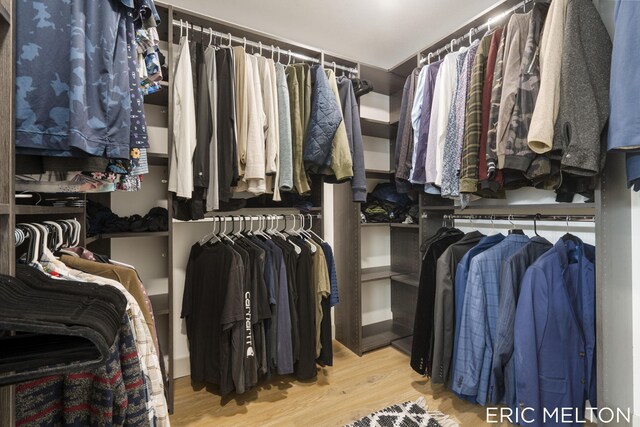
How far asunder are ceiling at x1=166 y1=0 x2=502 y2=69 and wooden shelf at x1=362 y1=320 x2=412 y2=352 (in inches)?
85.9

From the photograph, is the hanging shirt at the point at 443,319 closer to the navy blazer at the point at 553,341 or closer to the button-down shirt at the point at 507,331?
the button-down shirt at the point at 507,331

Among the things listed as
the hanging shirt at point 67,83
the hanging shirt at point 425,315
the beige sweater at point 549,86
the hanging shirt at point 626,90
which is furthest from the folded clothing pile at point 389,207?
the hanging shirt at point 67,83

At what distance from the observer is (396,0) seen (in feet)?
6.07

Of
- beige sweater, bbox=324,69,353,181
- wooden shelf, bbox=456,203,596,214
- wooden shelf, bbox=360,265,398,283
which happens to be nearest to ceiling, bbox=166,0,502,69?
beige sweater, bbox=324,69,353,181

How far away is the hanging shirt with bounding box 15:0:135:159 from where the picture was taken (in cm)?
66

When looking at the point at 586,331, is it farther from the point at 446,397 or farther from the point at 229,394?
the point at 229,394

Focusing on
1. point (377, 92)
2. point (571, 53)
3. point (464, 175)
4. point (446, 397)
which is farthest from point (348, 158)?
point (446, 397)

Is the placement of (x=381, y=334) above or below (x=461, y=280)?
below

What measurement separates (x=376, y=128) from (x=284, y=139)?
99 cm

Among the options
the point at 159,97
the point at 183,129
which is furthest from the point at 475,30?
the point at 159,97

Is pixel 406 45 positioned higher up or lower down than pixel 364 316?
higher up

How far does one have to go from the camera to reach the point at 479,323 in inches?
58.7

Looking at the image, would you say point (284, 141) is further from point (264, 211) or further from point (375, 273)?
point (375, 273)

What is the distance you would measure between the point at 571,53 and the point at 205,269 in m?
1.96
